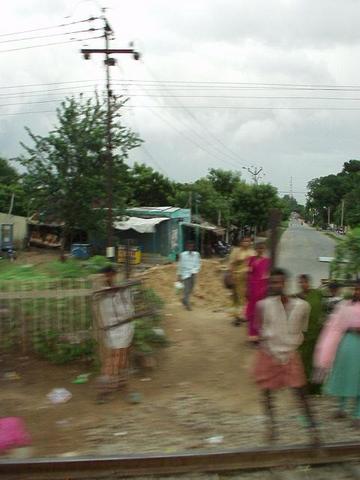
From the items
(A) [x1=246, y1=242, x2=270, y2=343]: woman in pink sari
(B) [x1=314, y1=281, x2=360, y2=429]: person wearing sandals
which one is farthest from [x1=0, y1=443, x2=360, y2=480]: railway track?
(A) [x1=246, y1=242, x2=270, y2=343]: woman in pink sari

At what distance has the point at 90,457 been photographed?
427 cm

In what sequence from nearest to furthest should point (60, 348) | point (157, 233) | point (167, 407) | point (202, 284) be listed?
point (167, 407) → point (60, 348) → point (202, 284) → point (157, 233)

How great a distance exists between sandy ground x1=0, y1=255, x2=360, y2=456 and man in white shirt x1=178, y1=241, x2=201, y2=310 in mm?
2501

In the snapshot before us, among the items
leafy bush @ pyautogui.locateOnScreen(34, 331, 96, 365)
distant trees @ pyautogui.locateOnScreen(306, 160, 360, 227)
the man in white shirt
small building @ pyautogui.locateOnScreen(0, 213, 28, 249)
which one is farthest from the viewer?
distant trees @ pyautogui.locateOnScreen(306, 160, 360, 227)

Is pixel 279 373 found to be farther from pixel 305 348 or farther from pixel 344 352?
pixel 305 348

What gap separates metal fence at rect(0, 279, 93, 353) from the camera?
6.96m

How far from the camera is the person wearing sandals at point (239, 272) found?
28.2 feet

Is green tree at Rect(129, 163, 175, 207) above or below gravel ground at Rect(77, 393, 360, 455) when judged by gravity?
above

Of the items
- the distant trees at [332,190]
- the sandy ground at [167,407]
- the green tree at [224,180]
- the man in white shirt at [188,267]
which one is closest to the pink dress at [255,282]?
the sandy ground at [167,407]

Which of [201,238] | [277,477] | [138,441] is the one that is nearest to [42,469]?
[138,441]

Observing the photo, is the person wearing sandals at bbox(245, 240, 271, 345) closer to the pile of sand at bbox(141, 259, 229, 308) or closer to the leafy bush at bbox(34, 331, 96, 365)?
the leafy bush at bbox(34, 331, 96, 365)

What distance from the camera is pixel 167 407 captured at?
230 inches

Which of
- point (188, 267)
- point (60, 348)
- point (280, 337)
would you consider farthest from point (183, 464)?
point (188, 267)

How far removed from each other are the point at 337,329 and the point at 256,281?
8.64 ft
